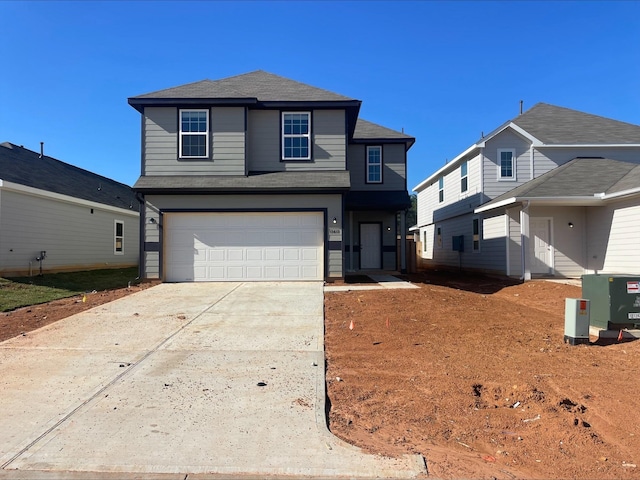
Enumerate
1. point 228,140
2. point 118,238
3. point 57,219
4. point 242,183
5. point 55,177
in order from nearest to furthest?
point 242,183 → point 228,140 → point 57,219 → point 55,177 → point 118,238

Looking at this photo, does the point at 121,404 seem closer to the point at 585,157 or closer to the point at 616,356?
the point at 616,356

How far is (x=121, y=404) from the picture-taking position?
419 cm

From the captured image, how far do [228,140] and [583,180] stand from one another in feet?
41.7

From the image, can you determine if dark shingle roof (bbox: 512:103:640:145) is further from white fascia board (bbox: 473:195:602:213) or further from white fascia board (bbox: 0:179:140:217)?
white fascia board (bbox: 0:179:140:217)

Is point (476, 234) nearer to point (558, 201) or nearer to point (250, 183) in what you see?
point (558, 201)

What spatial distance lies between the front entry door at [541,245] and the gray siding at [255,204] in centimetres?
791

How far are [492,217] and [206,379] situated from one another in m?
15.0

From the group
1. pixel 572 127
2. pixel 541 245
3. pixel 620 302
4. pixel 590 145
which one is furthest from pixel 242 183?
pixel 572 127

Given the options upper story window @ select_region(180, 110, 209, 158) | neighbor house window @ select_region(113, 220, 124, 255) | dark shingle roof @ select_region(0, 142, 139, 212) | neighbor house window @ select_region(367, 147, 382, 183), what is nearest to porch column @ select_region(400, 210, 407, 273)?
neighbor house window @ select_region(367, 147, 382, 183)

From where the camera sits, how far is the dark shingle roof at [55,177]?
1489 centimetres

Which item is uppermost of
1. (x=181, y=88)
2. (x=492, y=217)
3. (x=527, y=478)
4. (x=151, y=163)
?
(x=181, y=88)

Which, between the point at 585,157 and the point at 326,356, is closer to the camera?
the point at 326,356

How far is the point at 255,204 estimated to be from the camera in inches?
514

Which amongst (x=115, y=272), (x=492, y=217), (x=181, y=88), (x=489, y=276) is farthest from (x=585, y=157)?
(x=115, y=272)
